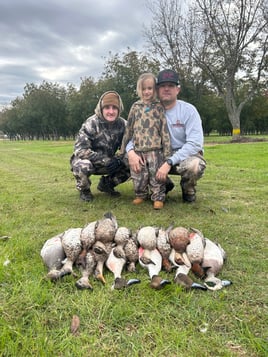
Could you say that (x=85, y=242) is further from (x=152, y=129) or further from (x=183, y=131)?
(x=183, y=131)

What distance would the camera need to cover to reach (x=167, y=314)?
1.88 m

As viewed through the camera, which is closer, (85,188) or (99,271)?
(99,271)

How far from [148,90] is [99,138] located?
3.74ft

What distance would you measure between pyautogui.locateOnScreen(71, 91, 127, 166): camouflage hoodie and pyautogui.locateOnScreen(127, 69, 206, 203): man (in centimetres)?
53

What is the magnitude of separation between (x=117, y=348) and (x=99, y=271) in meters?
0.76

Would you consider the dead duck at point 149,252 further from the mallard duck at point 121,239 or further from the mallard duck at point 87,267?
the mallard duck at point 87,267

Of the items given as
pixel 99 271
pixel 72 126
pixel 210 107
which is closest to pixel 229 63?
pixel 210 107

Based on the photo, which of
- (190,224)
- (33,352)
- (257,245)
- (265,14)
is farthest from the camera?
(265,14)

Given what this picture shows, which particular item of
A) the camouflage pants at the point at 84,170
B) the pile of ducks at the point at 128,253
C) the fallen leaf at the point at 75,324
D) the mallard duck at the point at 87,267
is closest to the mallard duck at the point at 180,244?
the pile of ducks at the point at 128,253

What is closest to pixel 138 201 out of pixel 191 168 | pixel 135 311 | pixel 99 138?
pixel 191 168

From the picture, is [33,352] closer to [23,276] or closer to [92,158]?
[23,276]

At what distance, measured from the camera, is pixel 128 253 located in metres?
2.50

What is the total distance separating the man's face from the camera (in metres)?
4.24

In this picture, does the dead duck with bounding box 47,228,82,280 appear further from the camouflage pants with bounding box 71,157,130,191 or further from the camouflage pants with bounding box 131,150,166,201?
the camouflage pants with bounding box 71,157,130,191
